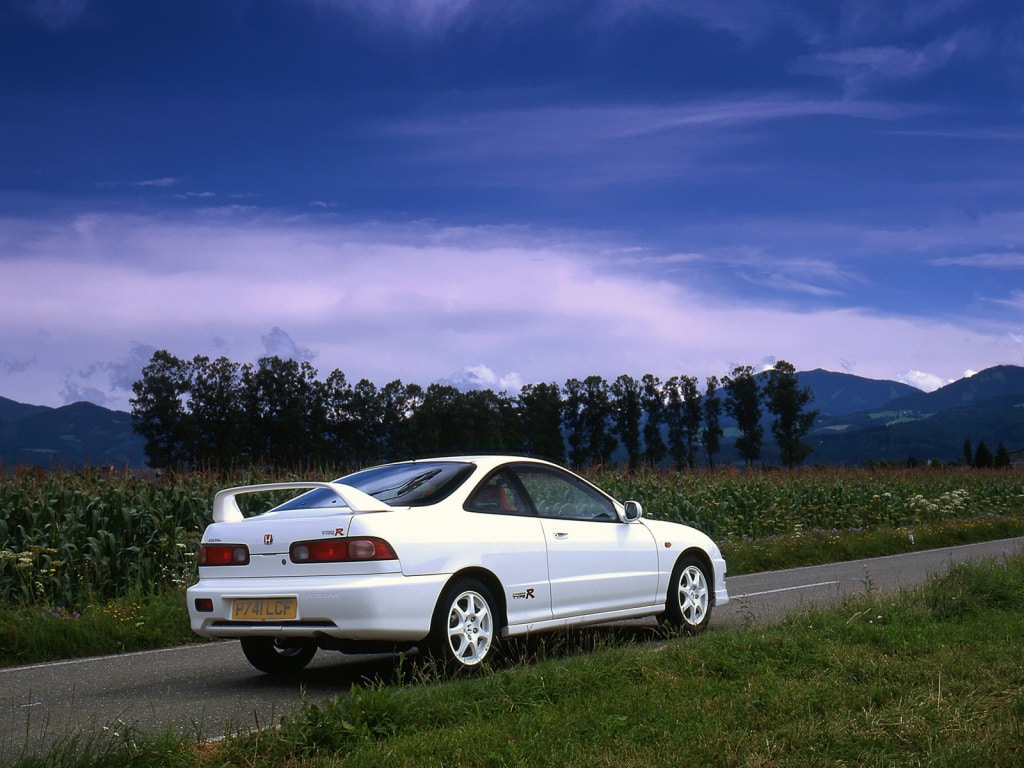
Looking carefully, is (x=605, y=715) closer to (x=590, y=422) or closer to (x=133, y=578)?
(x=133, y=578)

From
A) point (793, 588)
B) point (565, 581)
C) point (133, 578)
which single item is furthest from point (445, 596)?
point (793, 588)

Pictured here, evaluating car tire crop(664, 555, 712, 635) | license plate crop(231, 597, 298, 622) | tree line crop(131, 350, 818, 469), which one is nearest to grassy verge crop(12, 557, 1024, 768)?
license plate crop(231, 597, 298, 622)

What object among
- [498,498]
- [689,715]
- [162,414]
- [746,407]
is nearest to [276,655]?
[498,498]

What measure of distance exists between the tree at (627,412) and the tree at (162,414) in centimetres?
6450

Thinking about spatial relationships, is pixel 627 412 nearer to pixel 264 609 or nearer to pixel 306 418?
pixel 306 418

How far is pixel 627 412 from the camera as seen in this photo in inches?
5807

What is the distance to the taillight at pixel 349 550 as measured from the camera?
7.14 m

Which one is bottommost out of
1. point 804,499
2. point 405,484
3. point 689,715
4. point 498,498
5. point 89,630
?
point 689,715

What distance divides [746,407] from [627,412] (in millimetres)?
18250

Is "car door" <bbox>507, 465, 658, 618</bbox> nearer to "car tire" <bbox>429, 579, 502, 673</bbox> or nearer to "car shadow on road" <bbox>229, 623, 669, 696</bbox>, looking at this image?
"car shadow on road" <bbox>229, 623, 669, 696</bbox>

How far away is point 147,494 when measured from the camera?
14953 millimetres

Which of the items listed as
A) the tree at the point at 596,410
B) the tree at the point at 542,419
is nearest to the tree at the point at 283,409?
the tree at the point at 542,419

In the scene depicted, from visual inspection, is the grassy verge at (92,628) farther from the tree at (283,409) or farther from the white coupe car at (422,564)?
the tree at (283,409)

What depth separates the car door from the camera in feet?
27.7
